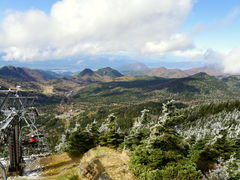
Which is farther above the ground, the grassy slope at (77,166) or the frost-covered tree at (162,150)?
the frost-covered tree at (162,150)

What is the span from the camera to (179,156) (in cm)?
1705

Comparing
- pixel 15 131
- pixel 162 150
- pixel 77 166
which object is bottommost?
pixel 77 166

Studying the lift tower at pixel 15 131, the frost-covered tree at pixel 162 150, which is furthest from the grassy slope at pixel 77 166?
the lift tower at pixel 15 131

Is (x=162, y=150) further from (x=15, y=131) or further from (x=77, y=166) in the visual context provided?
(x=15, y=131)

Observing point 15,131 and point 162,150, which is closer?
point 162,150

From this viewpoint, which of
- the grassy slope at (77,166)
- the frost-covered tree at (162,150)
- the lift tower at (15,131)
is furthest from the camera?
the lift tower at (15,131)

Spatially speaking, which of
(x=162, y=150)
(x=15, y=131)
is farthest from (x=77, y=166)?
(x=162, y=150)

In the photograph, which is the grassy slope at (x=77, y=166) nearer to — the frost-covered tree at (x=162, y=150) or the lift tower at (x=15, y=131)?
the frost-covered tree at (x=162, y=150)

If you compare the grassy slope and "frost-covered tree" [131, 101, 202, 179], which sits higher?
"frost-covered tree" [131, 101, 202, 179]

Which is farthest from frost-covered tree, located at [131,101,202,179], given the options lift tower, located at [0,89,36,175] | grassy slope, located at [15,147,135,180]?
lift tower, located at [0,89,36,175]

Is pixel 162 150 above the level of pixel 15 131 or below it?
above

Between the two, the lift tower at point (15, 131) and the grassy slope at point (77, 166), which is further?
the lift tower at point (15, 131)

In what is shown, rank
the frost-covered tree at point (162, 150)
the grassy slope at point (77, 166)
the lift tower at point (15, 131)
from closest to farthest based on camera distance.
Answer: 1. the frost-covered tree at point (162, 150)
2. the grassy slope at point (77, 166)
3. the lift tower at point (15, 131)

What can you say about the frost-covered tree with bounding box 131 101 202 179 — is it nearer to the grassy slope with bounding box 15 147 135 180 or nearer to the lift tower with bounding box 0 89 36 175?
the grassy slope with bounding box 15 147 135 180
